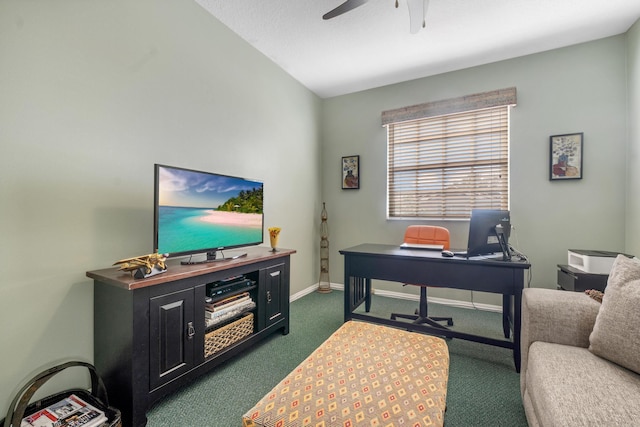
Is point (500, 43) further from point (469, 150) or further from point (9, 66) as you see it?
point (9, 66)

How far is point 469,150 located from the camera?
3.27 m

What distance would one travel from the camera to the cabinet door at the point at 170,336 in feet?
4.87

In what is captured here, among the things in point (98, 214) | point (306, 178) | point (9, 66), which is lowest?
point (98, 214)

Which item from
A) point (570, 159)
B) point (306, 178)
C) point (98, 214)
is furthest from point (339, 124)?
point (98, 214)

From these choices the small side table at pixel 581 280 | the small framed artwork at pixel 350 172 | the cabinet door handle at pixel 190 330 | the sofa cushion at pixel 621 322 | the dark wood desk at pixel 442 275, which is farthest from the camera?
the small framed artwork at pixel 350 172

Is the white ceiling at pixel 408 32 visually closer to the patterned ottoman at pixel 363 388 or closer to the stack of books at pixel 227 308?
the stack of books at pixel 227 308

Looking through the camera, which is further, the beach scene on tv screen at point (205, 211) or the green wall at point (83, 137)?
the beach scene on tv screen at point (205, 211)

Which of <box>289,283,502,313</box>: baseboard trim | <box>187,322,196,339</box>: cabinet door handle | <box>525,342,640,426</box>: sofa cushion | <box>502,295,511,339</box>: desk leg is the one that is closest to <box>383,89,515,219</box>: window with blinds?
<box>289,283,502,313</box>: baseboard trim

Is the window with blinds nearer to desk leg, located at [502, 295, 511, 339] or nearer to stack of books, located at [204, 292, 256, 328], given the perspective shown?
desk leg, located at [502, 295, 511, 339]

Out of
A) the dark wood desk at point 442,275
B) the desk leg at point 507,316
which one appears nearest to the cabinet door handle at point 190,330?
the dark wood desk at point 442,275

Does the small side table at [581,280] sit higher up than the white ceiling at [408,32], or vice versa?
the white ceiling at [408,32]

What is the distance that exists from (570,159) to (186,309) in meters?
3.78

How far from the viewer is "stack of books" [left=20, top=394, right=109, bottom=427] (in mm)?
1220

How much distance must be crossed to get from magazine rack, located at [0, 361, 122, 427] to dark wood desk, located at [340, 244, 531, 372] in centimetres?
181
